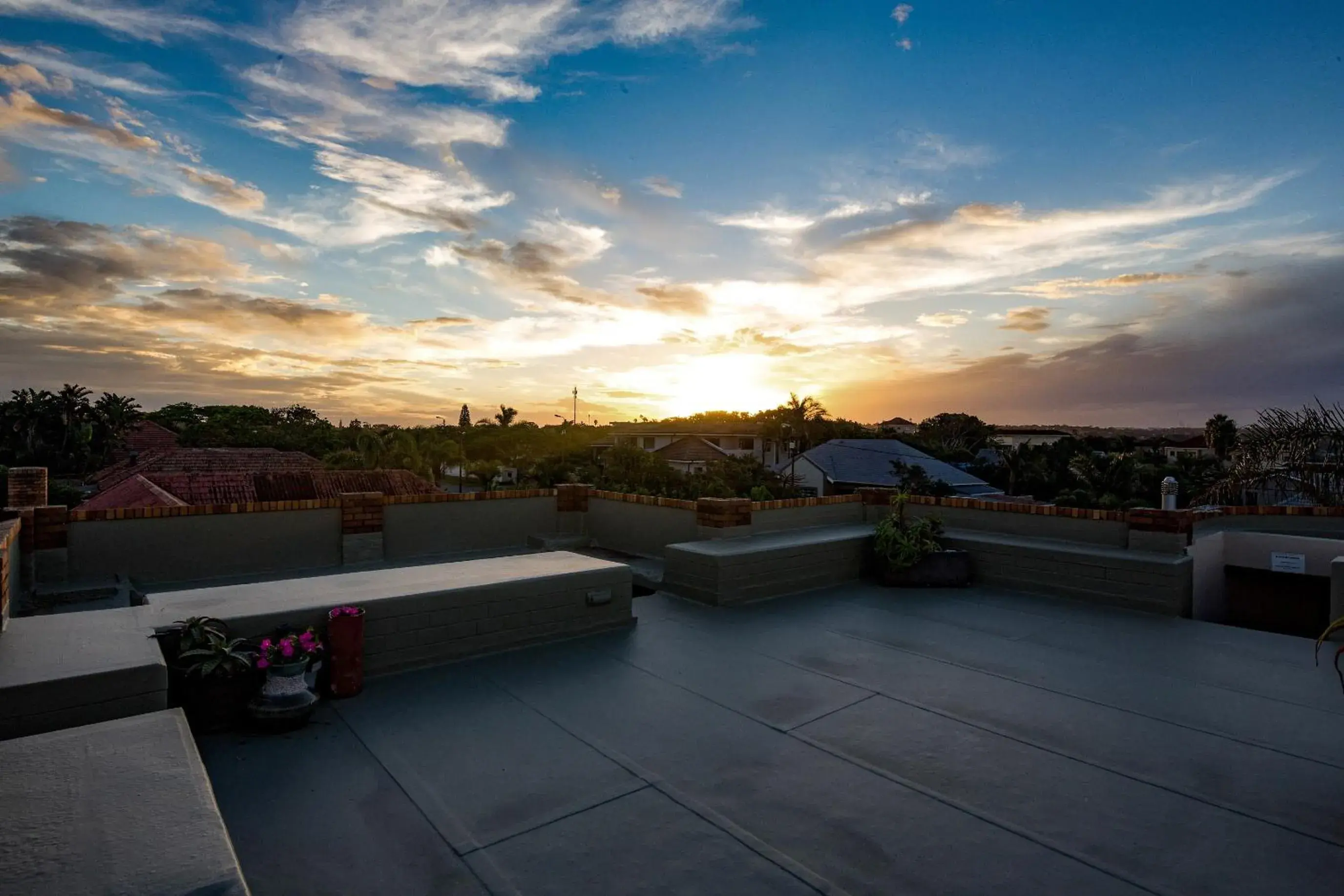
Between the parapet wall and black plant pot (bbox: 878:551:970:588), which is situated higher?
the parapet wall

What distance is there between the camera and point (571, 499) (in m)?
9.81

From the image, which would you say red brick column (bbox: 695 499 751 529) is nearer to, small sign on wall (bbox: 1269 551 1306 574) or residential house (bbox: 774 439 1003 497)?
small sign on wall (bbox: 1269 551 1306 574)

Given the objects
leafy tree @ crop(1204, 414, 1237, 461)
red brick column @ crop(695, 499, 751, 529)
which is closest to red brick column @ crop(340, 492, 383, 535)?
red brick column @ crop(695, 499, 751, 529)

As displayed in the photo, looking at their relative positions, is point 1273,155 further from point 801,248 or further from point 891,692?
point 891,692

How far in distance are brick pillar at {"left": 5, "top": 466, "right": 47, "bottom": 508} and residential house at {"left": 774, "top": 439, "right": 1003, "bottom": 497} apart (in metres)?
33.2

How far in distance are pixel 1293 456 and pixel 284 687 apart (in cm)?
1207

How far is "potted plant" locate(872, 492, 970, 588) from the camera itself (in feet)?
25.5

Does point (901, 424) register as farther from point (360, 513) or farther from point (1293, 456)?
point (360, 513)

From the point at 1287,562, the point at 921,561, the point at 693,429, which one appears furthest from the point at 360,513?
the point at 693,429

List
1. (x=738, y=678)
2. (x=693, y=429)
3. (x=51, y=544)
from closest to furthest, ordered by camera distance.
A: (x=738, y=678)
(x=51, y=544)
(x=693, y=429)

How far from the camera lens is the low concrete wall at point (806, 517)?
8234 millimetres

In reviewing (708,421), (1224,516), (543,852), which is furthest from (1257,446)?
(708,421)

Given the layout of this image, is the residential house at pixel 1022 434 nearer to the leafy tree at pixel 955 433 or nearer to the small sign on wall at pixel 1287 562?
the leafy tree at pixel 955 433

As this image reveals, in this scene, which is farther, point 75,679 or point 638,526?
point 638,526
